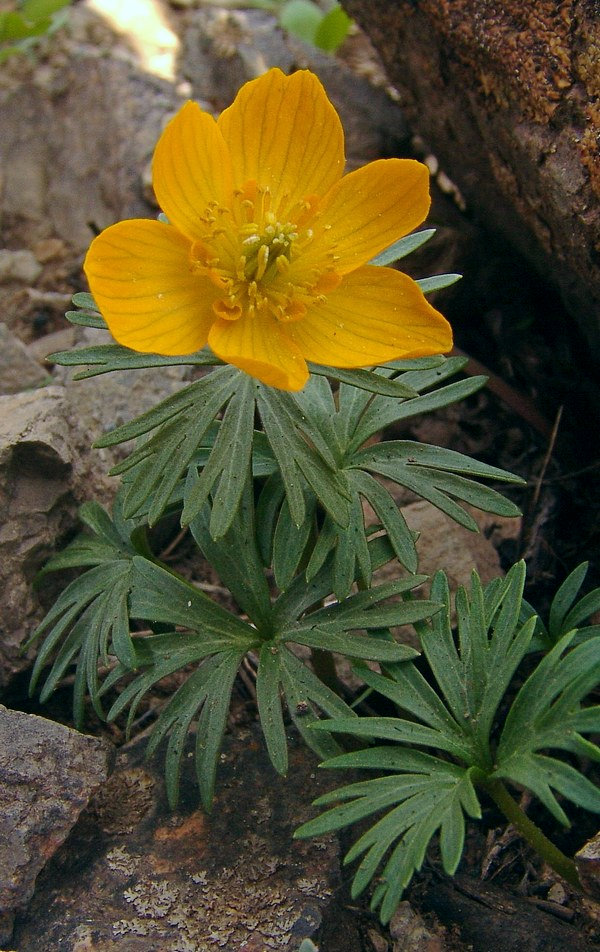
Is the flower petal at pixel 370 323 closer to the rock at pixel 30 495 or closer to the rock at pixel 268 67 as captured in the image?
the rock at pixel 30 495

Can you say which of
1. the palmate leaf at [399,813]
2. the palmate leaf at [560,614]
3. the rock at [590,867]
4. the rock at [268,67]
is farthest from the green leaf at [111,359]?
the rock at [268,67]

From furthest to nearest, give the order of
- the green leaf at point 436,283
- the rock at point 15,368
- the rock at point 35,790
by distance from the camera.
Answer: the rock at point 15,368 < the green leaf at point 436,283 < the rock at point 35,790

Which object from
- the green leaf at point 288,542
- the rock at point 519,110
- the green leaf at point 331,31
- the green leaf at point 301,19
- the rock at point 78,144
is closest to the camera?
the green leaf at point 288,542

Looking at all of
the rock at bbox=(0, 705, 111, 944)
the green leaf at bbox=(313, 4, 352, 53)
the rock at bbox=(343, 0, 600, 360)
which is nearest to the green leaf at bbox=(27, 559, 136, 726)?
the rock at bbox=(0, 705, 111, 944)

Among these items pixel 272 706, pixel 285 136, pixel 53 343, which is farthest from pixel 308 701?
pixel 53 343

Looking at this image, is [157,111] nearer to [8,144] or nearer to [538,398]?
[8,144]

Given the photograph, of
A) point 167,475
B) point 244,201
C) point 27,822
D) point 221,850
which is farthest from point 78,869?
point 244,201
